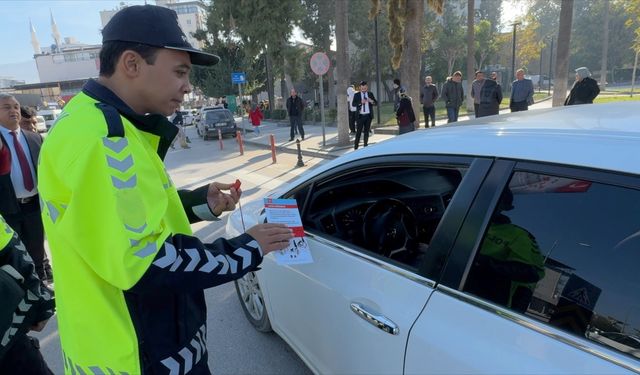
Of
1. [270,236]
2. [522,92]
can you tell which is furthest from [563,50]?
[270,236]

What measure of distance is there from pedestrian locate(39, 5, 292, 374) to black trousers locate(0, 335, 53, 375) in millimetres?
582

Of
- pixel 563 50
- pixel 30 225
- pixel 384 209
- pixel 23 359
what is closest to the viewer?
pixel 23 359

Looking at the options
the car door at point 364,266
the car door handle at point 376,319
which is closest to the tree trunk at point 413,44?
the car door at point 364,266

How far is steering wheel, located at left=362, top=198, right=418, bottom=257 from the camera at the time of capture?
2.26 meters

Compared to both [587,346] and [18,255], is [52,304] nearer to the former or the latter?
[18,255]

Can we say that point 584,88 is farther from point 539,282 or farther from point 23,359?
point 23,359

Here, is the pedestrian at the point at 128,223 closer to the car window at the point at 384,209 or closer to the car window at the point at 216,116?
the car window at the point at 384,209

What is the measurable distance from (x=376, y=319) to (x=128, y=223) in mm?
1037

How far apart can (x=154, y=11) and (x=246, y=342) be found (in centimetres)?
263

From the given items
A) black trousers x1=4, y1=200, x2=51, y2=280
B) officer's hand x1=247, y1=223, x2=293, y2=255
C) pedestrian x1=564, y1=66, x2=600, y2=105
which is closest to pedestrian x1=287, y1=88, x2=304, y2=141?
pedestrian x1=564, y1=66, x2=600, y2=105

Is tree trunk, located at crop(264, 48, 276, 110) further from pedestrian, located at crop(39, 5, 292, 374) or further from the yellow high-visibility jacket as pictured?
the yellow high-visibility jacket

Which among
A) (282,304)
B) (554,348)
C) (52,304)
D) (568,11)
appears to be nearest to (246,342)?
(282,304)

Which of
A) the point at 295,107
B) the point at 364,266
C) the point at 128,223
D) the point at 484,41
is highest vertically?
the point at 484,41

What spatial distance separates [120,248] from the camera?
1.05 meters
